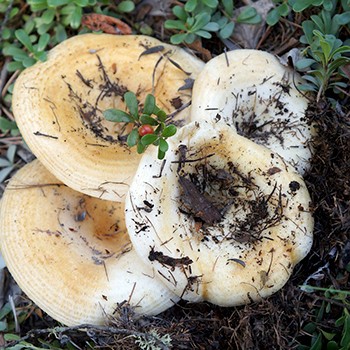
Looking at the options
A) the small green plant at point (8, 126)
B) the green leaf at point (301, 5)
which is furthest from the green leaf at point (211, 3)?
the small green plant at point (8, 126)

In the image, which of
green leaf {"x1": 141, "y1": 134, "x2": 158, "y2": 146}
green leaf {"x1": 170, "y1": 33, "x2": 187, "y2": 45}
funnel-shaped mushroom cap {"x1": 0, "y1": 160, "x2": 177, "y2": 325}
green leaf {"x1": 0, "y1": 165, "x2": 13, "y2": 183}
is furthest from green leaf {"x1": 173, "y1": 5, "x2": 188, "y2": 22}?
green leaf {"x1": 0, "y1": 165, "x2": 13, "y2": 183}

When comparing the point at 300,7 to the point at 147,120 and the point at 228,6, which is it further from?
the point at 147,120

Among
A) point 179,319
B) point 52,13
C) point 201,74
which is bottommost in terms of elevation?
point 179,319

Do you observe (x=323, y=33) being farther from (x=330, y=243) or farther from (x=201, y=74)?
(x=330, y=243)

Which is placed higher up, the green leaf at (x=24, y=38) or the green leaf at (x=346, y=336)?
the green leaf at (x=24, y=38)

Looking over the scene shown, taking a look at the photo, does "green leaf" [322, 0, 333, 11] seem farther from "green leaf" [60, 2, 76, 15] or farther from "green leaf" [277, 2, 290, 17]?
"green leaf" [60, 2, 76, 15]

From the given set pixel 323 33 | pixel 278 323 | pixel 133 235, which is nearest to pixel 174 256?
pixel 133 235

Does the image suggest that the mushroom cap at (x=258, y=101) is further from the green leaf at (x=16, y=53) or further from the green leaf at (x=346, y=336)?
the green leaf at (x=16, y=53)
